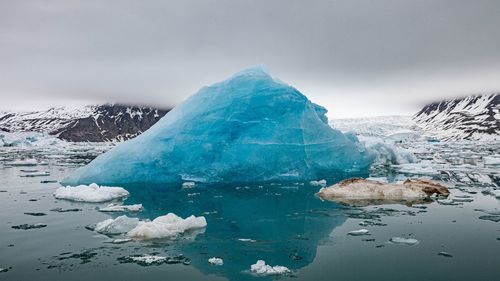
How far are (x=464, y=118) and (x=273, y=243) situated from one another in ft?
496

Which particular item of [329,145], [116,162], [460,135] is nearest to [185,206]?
[116,162]

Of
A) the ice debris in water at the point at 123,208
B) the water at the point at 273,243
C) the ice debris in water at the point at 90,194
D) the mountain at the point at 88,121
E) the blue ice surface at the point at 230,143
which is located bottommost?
the water at the point at 273,243

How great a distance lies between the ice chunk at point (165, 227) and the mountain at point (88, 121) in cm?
14223

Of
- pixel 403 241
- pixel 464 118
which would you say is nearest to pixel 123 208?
pixel 403 241

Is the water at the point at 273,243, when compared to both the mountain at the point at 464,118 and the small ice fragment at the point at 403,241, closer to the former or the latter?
the small ice fragment at the point at 403,241

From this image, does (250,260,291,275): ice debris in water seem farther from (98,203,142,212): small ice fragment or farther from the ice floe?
(98,203,142,212): small ice fragment

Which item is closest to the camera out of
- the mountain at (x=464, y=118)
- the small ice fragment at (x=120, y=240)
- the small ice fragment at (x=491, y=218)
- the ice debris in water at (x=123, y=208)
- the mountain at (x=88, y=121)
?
the small ice fragment at (x=120, y=240)

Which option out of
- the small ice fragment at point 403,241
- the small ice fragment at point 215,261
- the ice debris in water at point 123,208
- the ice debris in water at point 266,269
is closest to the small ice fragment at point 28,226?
the ice debris in water at point 123,208

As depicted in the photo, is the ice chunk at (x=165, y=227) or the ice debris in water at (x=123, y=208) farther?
the ice debris in water at (x=123, y=208)

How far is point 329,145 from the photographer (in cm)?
1781

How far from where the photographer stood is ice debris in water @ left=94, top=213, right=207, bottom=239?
7.23 metres

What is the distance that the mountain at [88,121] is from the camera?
148 m

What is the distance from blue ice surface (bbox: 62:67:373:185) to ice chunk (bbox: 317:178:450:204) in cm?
433

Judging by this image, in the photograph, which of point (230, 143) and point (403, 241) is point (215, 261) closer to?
point (403, 241)
